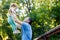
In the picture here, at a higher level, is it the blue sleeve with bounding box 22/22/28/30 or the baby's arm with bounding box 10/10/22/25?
the baby's arm with bounding box 10/10/22/25

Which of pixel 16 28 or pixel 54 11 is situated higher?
pixel 16 28

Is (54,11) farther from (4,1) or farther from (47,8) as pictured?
(4,1)

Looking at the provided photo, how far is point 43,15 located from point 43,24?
0.70 meters

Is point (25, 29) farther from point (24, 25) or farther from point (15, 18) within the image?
point (15, 18)

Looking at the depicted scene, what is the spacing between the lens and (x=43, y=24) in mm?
16750

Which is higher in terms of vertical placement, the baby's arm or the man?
the baby's arm

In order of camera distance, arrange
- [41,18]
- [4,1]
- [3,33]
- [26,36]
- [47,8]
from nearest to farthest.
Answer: [26,36], [41,18], [47,8], [3,33], [4,1]

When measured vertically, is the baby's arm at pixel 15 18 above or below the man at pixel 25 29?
above

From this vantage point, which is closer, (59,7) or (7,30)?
(59,7)

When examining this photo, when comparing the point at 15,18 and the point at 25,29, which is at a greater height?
the point at 15,18

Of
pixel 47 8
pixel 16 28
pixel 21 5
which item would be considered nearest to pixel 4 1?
pixel 21 5

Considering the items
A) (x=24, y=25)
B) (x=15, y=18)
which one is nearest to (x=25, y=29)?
(x=24, y=25)

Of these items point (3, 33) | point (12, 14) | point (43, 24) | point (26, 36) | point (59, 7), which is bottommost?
point (3, 33)

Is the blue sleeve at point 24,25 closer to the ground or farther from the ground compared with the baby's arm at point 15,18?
closer to the ground
